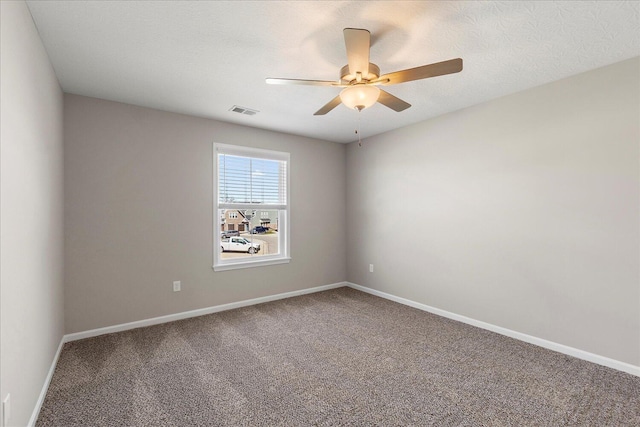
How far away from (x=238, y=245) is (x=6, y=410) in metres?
2.88

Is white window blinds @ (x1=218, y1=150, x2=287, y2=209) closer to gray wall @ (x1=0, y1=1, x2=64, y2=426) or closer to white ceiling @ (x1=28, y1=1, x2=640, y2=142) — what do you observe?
white ceiling @ (x1=28, y1=1, x2=640, y2=142)

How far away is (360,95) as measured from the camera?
81.0 inches

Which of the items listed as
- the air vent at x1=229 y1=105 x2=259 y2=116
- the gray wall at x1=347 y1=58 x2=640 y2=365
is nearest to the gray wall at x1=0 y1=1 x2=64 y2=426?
the air vent at x1=229 y1=105 x2=259 y2=116

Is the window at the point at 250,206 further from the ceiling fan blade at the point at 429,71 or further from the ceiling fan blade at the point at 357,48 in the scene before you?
the ceiling fan blade at the point at 429,71

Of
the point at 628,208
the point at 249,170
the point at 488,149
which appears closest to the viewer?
the point at 628,208

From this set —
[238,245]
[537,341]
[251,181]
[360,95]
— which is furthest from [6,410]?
[537,341]

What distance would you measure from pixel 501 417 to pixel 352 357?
1145 millimetres

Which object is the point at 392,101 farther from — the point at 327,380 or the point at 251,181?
the point at 251,181

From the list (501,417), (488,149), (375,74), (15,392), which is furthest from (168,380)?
(488,149)

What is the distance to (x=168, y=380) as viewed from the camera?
2.28 metres

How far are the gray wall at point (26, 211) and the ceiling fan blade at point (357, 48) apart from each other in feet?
5.32

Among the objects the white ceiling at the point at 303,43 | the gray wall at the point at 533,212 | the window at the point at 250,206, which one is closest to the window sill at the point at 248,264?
the window at the point at 250,206

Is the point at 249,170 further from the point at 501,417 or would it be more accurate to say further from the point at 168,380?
the point at 501,417

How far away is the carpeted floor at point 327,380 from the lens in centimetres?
189
